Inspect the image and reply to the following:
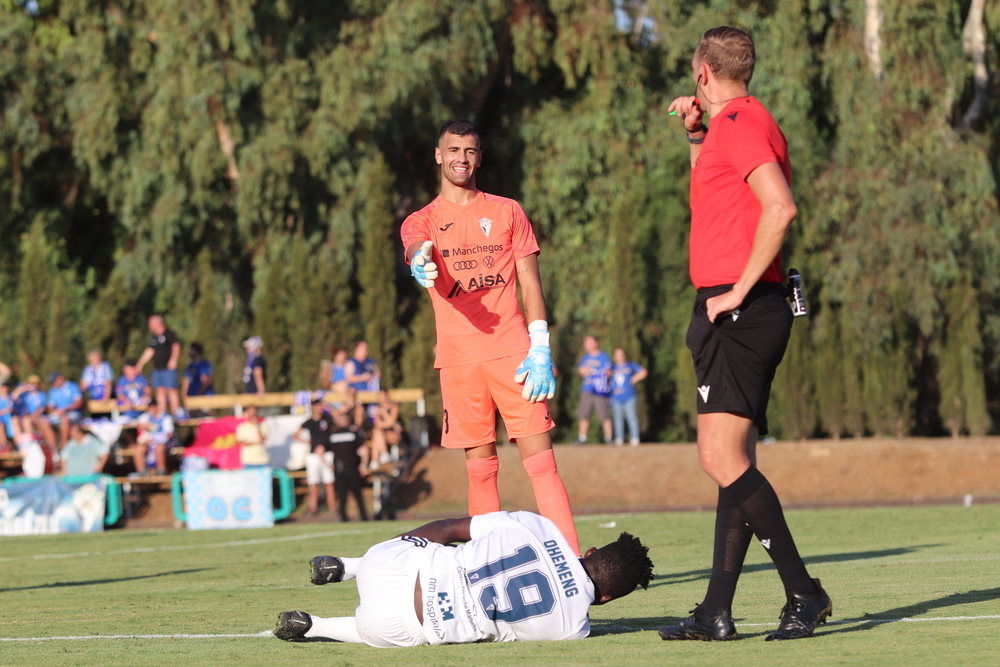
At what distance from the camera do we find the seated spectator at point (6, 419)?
74.8 ft

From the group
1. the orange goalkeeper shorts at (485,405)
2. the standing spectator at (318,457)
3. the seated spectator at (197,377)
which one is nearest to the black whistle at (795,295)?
the orange goalkeeper shorts at (485,405)

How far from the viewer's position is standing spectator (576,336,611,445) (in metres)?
22.0

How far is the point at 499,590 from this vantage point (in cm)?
518

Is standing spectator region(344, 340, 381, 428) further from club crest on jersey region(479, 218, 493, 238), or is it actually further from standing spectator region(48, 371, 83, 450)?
club crest on jersey region(479, 218, 493, 238)

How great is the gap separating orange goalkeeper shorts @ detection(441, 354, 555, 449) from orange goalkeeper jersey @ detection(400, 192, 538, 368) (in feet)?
0.22

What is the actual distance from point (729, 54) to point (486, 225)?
83.3 inches

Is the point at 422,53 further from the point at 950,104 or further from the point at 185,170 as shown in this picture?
the point at 950,104

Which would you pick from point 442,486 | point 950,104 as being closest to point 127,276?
point 442,486

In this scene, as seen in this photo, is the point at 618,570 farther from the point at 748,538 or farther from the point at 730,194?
the point at 730,194

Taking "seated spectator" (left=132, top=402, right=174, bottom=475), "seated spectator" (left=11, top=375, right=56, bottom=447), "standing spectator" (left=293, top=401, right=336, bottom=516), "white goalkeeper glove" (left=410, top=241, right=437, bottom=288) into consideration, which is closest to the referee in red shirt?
"white goalkeeper glove" (left=410, top=241, right=437, bottom=288)

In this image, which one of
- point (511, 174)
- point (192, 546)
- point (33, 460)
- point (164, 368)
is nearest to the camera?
point (192, 546)

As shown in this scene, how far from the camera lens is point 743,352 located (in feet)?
16.9

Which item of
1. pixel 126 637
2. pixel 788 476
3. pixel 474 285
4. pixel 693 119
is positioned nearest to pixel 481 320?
pixel 474 285

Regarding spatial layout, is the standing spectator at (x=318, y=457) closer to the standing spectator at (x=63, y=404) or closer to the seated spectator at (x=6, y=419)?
the standing spectator at (x=63, y=404)
